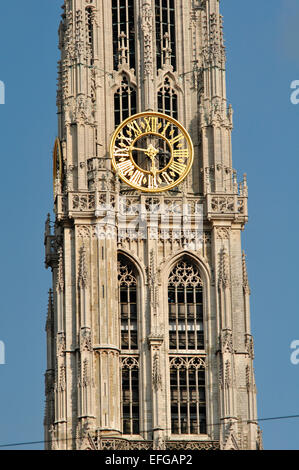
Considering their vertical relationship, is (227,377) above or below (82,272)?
below

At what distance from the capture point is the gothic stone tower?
121938mm

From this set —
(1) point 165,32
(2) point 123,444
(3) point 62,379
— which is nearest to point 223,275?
(3) point 62,379

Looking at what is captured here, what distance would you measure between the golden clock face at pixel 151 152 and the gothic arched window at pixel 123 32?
13.6ft

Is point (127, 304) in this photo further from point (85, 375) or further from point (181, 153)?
point (181, 153)

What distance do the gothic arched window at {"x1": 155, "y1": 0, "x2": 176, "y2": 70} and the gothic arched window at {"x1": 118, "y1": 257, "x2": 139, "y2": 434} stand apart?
12081 mm

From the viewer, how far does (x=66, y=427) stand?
120938 millimetres

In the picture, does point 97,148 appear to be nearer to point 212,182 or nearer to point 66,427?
point 212,182

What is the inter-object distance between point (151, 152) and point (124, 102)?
3939 mm

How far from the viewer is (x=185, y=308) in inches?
4929

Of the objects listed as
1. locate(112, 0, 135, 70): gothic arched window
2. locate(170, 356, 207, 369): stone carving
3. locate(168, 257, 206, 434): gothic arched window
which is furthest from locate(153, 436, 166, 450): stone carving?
locate(112, 0, 135, 70): gothic arched window

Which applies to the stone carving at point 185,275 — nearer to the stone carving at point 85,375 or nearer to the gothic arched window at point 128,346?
the gothic arched window at point 128,346

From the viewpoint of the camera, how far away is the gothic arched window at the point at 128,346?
403ft

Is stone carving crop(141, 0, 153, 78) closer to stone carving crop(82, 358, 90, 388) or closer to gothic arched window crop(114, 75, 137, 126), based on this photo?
gothic arched window crop(114, 75, 137, 126)

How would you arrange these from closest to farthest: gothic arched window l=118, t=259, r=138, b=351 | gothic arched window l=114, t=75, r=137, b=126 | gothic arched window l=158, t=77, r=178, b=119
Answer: gothic arched window l=118, t=259, r=138, b=351 < gothic arched window l=114, t=75, r=137, b=126 < gothic arched window l=158, t=77, r=178, b=119
